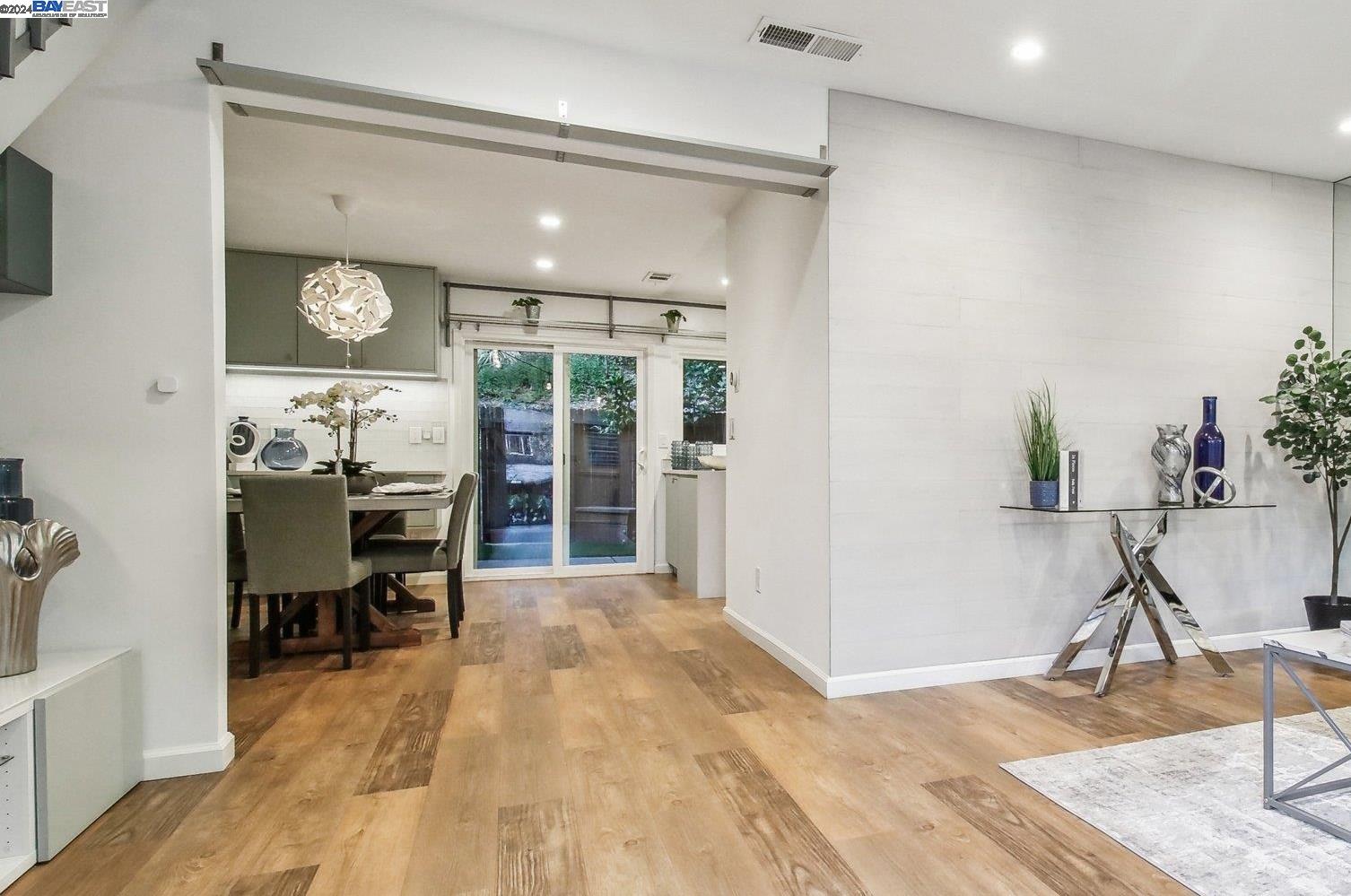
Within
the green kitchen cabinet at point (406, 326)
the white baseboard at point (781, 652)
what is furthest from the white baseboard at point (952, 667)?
the green kitchen cabinet at point (406, 326)

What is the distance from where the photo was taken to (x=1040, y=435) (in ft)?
9.68

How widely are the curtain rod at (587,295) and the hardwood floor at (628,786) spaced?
3.26m

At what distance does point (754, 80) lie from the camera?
264 centimetres

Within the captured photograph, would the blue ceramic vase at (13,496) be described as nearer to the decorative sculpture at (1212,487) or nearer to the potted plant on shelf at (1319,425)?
the decorative sculpture at (1212,487)

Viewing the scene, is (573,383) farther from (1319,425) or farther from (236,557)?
(1319,425)

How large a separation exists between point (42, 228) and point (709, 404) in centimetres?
467

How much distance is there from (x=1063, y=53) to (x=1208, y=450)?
2063 millimetres

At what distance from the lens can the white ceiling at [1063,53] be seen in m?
2.26

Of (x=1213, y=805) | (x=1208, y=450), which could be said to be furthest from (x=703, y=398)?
(x=1213, y=805)

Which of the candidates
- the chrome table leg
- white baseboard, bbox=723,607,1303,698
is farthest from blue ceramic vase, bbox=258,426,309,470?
the chrome table leg

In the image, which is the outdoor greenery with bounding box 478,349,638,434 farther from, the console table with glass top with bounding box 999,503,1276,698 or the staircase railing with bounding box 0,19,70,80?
the staircase railing with bounding box 0,19,70,80

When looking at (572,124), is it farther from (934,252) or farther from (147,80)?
(934,252)

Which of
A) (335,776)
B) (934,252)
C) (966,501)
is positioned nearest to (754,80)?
(934,252)

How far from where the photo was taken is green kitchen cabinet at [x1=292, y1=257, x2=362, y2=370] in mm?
4730
